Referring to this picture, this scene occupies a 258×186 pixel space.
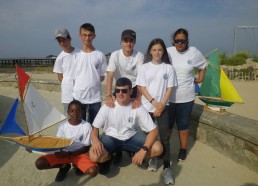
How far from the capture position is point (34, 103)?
351 centimetres

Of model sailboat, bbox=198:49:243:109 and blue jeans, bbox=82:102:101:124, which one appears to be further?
model sailboat, bbox=198:49:243:109

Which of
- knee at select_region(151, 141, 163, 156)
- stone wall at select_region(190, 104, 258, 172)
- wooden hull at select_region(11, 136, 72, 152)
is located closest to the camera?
wooden hull at select_region(11, 136, 72, 152)

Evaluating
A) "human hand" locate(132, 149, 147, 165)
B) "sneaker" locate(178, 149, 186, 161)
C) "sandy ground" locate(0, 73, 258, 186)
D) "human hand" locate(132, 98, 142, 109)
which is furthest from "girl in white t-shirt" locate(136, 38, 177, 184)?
"sneaker" locate(178, 149, 186, 161)

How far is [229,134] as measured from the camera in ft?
13.5

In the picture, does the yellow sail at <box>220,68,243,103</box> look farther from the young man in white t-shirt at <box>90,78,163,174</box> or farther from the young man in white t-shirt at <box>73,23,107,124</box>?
the young man in white t-shirt at <box>73,23,107,124</box>

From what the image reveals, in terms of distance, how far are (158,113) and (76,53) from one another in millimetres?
1633

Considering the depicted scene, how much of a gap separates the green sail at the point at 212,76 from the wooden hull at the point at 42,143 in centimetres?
278

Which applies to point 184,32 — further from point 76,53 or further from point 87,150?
point 87,150

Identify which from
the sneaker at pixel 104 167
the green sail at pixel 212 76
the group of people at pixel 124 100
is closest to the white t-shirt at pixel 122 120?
the group of people at pixel 124 100

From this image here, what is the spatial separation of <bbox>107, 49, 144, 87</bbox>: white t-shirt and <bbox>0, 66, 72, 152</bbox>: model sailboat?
1.15m

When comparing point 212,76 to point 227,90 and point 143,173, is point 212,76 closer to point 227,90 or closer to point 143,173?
point 227,90

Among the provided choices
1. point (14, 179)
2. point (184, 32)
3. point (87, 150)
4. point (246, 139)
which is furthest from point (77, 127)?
point (246, 139)

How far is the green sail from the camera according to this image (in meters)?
4.54

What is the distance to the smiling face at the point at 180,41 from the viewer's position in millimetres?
3811
